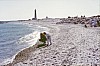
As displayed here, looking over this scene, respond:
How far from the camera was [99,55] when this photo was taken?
45.3 feet

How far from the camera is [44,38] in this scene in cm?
2219

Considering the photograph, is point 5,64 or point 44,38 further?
point 44,38

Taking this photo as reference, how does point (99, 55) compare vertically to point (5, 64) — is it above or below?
above

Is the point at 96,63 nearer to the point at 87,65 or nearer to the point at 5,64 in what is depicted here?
the point at 87,65

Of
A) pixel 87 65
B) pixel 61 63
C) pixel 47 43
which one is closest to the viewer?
pixel 87 65

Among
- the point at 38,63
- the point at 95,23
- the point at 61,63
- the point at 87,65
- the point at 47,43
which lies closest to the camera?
the point at 87,65

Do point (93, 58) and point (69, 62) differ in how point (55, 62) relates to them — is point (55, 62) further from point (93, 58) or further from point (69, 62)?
point (93, 58)

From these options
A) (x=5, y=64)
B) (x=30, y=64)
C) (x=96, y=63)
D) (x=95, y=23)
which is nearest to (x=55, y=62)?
(x=30, y=64)

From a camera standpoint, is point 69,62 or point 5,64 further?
point 5,64

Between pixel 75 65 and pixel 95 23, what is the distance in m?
35.2

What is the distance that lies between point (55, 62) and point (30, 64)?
1574mm

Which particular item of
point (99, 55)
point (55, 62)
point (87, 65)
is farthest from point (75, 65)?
point (99, 55)

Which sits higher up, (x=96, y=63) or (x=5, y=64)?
(x=96, y=63)

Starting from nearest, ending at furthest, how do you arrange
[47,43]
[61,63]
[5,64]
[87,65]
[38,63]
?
[87,65]
[61,63]
[38,63]
[5,64]
[47,43]
